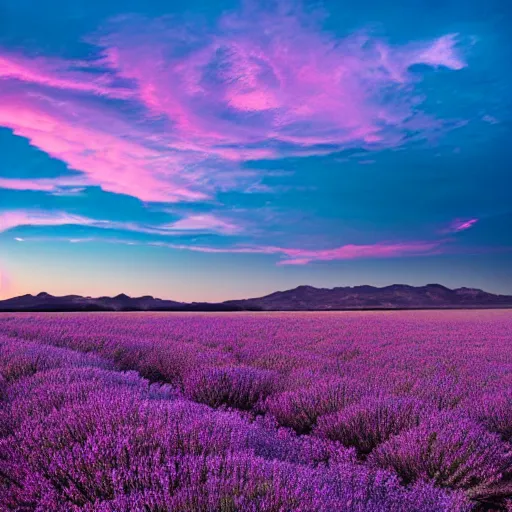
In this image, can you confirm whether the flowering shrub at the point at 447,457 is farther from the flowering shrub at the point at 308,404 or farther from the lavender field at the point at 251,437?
the flowering shrub at the point at 308,404

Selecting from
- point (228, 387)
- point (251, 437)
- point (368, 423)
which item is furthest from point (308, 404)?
point (251, 437)

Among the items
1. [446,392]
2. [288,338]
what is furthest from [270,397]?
[288,338]

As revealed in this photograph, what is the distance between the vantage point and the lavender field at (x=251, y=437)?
2.13 metres

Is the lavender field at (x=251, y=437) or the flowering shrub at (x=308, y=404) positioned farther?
the flowering shrub at (x=308, y=404)

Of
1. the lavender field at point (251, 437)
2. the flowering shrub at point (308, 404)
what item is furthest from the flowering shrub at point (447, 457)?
the flowering shrub at point (308, 404)

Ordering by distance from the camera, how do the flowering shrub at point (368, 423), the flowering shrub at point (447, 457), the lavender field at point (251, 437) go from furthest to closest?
1. the flowering shrub at point (368, 423)
2. the flowering shrub at point (447, 457)
3. the lavender field at point (251, 437)

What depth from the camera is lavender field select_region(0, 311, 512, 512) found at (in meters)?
2.13

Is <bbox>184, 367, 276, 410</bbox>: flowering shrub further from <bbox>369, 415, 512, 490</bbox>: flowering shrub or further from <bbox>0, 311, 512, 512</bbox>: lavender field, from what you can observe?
<bbox>369, 415, 512, 490</bbox>: flowering shrub

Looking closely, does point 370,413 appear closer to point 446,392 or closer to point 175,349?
point 446,392

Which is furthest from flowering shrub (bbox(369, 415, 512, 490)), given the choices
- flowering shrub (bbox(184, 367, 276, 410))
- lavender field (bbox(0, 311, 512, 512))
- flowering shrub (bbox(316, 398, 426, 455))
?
flowering shrub (bbox(184, 367, 276, 410))

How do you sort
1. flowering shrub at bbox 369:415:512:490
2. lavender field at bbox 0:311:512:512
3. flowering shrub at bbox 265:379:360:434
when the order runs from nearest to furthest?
lavender field at bbox 0:311:512:512, flowering shrub at bbox 369:415:512:490, flowering shrub at bbox 265:379:360:434

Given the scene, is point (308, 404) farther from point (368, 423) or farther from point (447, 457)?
point (447, 457)

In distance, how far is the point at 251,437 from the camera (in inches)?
123

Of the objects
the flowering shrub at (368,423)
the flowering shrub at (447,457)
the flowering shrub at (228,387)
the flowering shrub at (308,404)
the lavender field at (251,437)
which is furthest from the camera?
the flowering shrub at (228,387)
